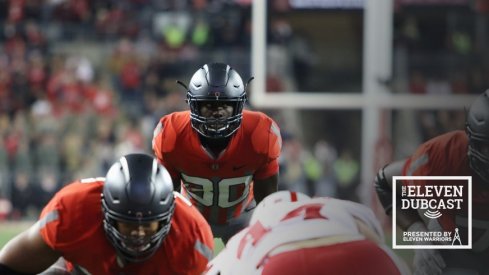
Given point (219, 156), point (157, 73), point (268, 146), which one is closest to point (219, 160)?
point (219, 156)

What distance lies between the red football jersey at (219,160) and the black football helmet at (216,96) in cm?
7

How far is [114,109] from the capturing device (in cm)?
612

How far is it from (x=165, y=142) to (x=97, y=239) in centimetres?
70

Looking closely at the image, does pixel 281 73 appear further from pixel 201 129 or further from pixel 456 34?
pixel 201 129

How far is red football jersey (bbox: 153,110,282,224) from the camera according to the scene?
268 cm

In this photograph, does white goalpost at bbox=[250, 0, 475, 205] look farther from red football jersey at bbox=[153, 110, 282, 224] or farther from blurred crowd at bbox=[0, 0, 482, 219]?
red football jersey at bbox=[153, 110, 282, 224]

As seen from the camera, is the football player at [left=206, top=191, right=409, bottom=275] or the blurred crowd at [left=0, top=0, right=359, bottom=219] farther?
the blurred crowd at [left=0, top=0, right=359, bottom=219]

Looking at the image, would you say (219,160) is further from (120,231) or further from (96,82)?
(96,82)

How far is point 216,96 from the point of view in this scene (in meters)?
2.55

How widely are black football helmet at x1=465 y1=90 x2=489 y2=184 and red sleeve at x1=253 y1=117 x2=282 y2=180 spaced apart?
0.49 m

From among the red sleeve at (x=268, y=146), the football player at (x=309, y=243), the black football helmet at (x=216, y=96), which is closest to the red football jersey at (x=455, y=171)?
the red sleeve at (x=268, y=146)

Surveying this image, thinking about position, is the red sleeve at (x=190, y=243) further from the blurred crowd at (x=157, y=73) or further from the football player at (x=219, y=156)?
the blurred crowd at (x=157, y=73)

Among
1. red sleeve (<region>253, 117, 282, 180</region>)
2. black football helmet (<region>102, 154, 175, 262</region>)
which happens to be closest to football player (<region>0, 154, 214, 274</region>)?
black football helmet (<region>102, 154, 175, 262</region>)

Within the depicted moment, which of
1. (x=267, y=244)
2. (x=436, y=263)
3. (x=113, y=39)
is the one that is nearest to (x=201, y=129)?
(x=436, y=263)
